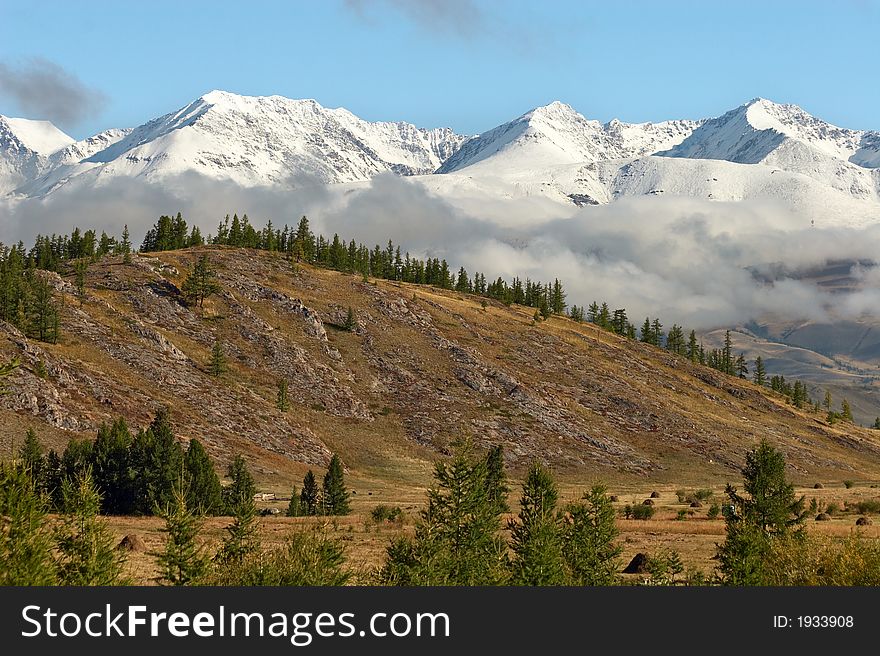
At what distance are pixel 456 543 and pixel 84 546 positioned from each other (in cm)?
2219

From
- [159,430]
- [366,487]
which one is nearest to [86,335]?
[366,487]

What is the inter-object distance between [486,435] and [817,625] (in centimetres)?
14441

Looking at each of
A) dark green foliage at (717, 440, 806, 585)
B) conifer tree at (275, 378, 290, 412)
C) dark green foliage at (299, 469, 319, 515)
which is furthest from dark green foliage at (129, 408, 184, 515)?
conifer tree at (275, 378, 290, 412)

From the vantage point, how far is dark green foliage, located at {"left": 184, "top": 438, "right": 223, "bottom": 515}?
88.6 metres

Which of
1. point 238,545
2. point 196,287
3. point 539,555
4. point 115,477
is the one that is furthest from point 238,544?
point 196,287

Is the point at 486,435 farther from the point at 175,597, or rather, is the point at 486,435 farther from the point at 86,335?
the point at 175,597

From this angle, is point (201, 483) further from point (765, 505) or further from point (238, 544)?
point (765, 505)

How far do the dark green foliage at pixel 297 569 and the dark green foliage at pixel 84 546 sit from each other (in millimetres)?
4358

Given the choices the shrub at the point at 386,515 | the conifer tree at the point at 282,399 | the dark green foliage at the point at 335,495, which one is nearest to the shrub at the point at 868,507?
the shrub at the point at 386,515

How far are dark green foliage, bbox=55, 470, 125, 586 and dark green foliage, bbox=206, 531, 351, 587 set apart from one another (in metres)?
4.36

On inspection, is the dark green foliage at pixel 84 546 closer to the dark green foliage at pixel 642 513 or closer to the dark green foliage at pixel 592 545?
the dark green foliage at pixel 592 545

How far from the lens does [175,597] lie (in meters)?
25.9

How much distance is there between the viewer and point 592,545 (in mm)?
51469

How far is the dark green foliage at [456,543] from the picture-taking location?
140 feet
